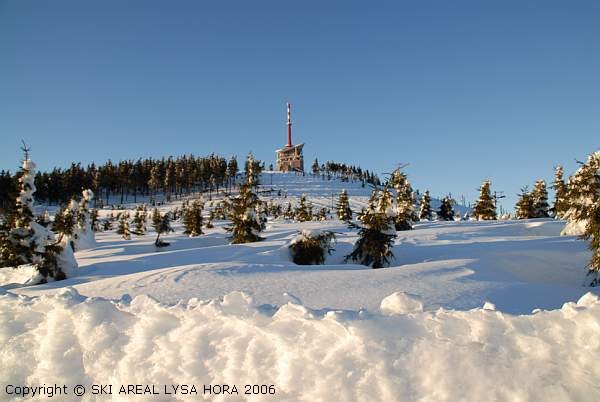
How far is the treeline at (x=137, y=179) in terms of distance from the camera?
3888 inches

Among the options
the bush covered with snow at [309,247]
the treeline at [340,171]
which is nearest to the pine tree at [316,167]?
the treeline at [340,171]

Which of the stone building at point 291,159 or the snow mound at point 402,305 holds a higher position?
the stone building at point 291,159

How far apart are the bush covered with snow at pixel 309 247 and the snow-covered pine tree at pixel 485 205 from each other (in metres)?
37.4

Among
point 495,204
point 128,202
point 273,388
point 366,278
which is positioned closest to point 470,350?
point 273,388

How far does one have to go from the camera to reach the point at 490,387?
113 inches

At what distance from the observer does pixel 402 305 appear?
361 cm

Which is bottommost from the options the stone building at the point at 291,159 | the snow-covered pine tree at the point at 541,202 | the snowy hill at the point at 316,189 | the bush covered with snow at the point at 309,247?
the bush covered with snow at the point at 309,247

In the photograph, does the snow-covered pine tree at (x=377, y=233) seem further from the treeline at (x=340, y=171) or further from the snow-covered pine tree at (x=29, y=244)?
the treeline at (x=340, y=171)

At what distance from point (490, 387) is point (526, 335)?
488mm

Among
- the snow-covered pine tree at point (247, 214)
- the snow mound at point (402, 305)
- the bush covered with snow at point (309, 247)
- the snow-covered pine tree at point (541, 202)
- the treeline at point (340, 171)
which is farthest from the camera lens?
the treeline at point (340, 171)

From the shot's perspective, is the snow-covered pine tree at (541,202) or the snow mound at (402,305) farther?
the snow-covered pine tree at (541,202)

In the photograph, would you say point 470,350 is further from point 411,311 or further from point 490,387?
point 411,311

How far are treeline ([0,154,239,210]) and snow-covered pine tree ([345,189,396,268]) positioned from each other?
309ft

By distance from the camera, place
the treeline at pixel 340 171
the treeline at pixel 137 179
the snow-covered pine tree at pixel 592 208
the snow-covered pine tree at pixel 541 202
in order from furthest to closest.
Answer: the treeline at pixel 340 171 < the treeline at pixel 137 179 < the snow-covered pine tree at pixel 541 202 < the snow-covered pine tree at pixel 592 208
